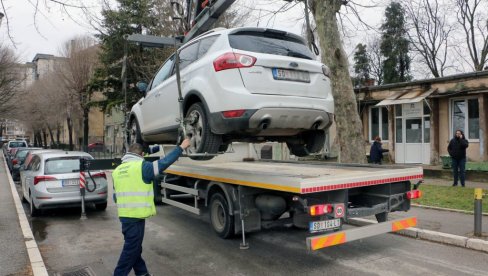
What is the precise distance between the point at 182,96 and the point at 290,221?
2.37 m

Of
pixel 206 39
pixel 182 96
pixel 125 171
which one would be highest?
pixel 206 39

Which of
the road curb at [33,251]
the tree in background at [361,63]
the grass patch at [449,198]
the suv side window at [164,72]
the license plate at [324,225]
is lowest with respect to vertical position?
the road curb at [33,251]

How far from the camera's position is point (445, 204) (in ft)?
29.5

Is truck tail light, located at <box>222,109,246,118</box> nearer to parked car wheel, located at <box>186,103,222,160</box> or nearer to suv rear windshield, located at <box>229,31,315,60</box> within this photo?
parked car wheel, located at <box>186,103,222,160</box>

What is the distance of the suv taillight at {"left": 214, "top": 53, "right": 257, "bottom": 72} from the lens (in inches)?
205

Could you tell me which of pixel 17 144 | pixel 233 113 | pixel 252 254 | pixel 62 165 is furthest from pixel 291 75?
pixel 17 144

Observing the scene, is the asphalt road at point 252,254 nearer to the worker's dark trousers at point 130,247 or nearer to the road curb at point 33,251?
the road curb at point 33,251

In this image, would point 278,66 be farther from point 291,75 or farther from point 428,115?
point 428,115

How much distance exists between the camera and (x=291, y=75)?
5473 millimetres

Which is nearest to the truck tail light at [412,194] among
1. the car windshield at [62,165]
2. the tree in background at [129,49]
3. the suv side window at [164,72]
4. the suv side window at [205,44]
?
the suv side window at [205,44]

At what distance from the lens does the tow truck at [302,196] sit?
484 centimetres

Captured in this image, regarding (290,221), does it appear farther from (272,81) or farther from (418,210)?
(418,210)

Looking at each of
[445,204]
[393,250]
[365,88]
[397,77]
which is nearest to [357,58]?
[397,77]

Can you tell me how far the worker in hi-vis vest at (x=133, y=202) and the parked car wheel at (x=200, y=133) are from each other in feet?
3.00
